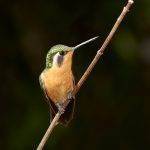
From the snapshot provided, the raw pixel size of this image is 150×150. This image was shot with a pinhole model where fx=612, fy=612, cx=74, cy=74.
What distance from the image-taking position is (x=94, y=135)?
14.4ft

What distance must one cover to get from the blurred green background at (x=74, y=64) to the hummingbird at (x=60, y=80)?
3.97 ft

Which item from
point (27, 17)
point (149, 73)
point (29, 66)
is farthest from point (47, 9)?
point (149, 73)

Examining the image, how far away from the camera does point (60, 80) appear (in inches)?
→ 110

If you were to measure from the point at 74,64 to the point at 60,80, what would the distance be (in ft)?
4.55

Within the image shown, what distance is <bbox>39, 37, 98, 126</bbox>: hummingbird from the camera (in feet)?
8.95

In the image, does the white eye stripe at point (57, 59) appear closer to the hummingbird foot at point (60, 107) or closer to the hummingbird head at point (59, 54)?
the hummingbird head at point (59, 54)

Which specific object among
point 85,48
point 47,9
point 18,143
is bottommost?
point 18,143

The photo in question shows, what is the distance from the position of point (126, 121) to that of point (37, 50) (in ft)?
2.68

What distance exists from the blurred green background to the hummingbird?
3.97ft

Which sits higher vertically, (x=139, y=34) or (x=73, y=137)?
(x=139, y=34)

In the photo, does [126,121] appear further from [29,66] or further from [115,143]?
[29,66]

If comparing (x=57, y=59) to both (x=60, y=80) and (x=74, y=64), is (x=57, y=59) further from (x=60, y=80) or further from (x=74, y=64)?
(x=74, y=64)

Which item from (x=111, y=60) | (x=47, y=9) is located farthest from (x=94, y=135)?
(x=47, y=9)

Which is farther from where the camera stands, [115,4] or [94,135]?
[94,135]
